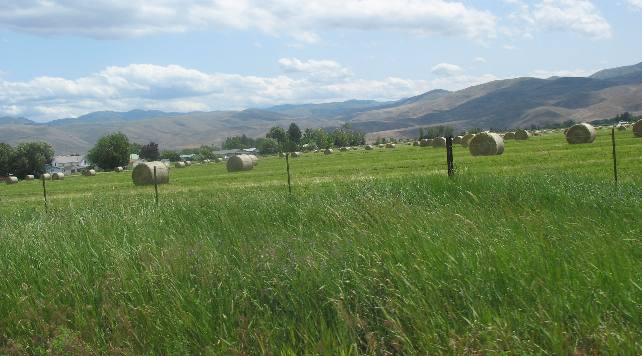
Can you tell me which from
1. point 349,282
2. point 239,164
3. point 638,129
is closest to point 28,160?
point 239,164

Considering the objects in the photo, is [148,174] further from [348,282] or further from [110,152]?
[110,152]

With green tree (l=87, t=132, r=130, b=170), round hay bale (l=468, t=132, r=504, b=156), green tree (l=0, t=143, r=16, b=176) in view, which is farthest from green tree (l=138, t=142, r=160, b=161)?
round hay bale (l=468, t=132, r=504, b=156)

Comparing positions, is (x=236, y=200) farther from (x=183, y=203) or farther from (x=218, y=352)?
(x=218, y=352)

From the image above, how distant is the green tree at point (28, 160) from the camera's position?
11075 centimetres

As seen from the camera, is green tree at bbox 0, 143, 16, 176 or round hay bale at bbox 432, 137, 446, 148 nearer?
round hay bale at bbox 432, 137, 446, 148

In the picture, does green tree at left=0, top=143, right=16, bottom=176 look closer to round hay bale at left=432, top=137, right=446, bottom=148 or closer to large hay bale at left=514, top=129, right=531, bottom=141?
round hay bale at left=432, top=137, right=446, bottom=148

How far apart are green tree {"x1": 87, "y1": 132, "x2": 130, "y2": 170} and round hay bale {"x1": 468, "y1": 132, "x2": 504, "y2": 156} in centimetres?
9268

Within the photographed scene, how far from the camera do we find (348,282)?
6.29 metres

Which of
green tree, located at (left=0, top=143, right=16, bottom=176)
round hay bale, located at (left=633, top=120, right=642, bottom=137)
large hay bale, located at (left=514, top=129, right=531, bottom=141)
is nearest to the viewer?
round hay bale, located at (left=633, top=120, right=642, bottom=137)

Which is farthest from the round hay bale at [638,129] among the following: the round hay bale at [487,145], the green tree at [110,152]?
the green tree at [110,152]

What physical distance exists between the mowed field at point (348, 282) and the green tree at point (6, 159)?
361 feet

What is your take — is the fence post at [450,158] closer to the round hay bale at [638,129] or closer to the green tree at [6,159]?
the round hay bale at [638,129]

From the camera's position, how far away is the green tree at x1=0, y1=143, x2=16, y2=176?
10875 centimetres

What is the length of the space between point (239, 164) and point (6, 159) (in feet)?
248
